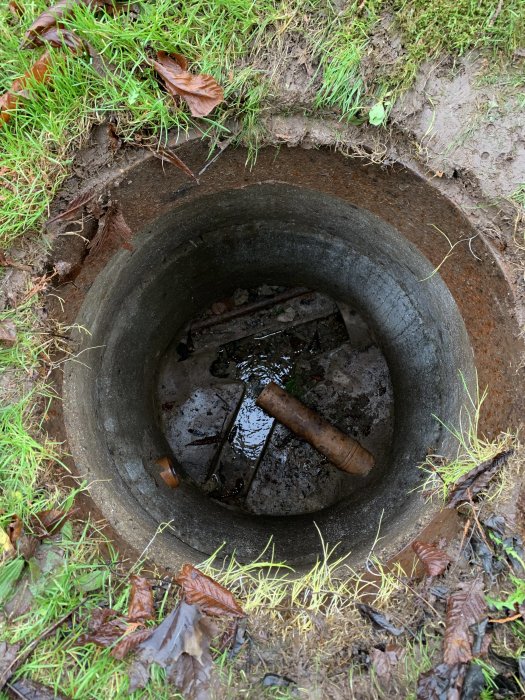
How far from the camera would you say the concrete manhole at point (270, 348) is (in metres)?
2.48

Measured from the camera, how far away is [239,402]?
4.31m

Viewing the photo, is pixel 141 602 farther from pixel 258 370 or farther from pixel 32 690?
pixel 258 370

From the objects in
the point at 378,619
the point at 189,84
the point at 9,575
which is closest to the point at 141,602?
the point at 9,575

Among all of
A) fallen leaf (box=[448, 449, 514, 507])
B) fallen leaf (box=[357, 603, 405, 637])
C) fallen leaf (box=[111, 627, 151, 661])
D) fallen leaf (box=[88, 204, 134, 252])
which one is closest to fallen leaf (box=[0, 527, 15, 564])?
fallen leaf (box=[111, 627, 151, 661])

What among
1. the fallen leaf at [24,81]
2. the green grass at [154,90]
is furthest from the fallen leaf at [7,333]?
the fallen leaf at [24,81]

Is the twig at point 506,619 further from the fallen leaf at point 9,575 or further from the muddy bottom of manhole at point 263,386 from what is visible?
the muddy bottom of manhole at point 263,386

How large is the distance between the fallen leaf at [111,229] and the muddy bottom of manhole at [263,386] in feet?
5.98

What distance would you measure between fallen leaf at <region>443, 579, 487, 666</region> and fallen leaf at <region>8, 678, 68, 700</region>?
4.52 ft

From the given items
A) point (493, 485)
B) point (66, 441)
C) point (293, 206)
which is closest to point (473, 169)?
point (293, 206)

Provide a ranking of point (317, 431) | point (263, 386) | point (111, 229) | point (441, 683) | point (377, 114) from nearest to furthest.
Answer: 1. point (441, 683)
2. point (377, 114)
3. point (111, 229)
4. point (317, 431)
5. point (263, 386)

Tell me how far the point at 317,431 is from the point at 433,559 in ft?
5.81

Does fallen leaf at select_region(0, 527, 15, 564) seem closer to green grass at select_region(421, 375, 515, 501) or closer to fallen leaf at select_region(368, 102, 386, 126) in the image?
green grass at select_region(421, 375, 515, 501)

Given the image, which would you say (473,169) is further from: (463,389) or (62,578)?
(62,578)

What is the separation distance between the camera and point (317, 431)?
387cm
